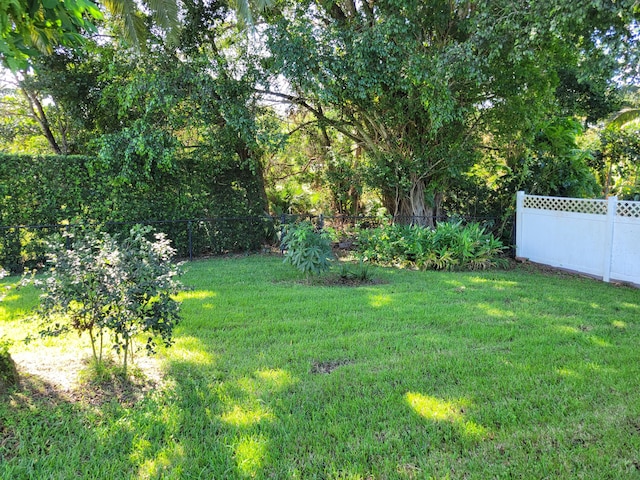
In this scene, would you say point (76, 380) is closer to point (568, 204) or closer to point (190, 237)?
point (190, 237)

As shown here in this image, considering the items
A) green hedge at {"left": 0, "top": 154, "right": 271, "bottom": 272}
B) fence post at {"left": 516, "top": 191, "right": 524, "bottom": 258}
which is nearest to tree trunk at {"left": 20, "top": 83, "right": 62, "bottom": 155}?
green hedge at {"left": 0, "top": 154, "right": 271, "bottom": 272}

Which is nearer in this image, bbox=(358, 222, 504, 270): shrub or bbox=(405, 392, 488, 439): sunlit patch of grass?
bbox=(405, 392, 488, 439): sunlit patch of grass

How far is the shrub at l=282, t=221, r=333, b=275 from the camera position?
6.48 m

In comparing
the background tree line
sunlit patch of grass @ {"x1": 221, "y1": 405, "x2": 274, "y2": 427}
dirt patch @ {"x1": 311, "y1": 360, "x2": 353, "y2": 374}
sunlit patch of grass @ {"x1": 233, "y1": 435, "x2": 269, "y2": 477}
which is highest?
the background tree line

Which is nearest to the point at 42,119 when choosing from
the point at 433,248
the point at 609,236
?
the point at 433,248

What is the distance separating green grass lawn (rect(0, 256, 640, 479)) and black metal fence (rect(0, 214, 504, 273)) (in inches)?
129

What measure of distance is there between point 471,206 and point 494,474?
380 inches

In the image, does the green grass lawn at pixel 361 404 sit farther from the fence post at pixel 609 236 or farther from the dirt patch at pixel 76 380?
the fence post at pixel 609 236

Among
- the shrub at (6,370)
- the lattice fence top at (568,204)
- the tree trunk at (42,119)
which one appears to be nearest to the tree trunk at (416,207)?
the lattice fence top at (568,204)

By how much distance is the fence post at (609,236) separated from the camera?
7.15 metres

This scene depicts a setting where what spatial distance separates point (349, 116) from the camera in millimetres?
9938

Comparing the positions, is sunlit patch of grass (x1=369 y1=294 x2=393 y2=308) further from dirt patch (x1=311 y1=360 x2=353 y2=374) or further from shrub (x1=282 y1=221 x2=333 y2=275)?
dirt patch (x1=311 y1=360 x2=353 y2=374)

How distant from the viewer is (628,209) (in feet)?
23.0

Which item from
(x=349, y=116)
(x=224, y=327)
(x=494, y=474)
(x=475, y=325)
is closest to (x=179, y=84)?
(x=349, y=116)
